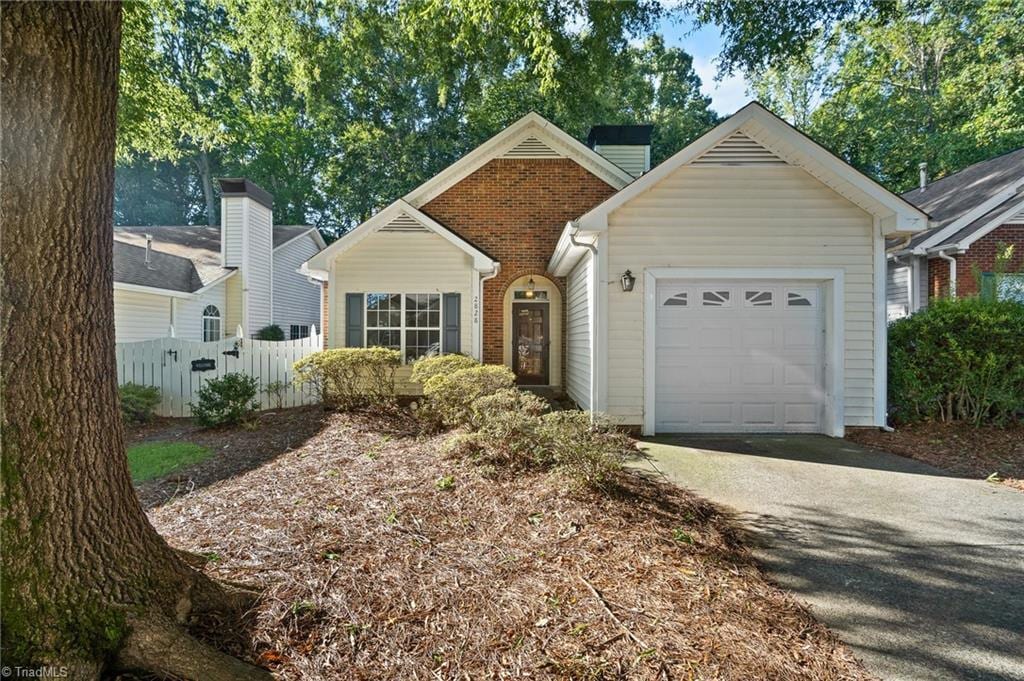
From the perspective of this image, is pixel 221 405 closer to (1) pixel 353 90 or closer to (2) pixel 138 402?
(2) pixel 138 402

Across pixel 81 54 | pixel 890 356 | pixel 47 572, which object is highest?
pixel 81 54

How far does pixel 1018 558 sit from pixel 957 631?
150 cm

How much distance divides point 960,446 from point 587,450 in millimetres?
5542

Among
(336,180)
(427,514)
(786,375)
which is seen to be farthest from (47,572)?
(336,180)

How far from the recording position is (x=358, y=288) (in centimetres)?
1083

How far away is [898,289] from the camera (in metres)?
12.8

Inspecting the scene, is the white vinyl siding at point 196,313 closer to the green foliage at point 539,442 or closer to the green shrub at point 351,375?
the green shrub at point 351,375

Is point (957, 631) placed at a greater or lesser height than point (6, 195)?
lesser

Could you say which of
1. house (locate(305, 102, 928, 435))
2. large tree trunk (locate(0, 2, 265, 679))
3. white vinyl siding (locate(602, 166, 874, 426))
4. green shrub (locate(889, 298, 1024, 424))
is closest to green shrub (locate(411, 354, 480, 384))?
house (locate(305, 102, 928, 435))

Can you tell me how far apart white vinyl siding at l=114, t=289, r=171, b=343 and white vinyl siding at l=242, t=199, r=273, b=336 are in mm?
2837

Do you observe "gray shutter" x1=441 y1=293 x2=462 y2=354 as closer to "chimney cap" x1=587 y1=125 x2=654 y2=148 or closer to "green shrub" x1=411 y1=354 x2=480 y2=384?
"green shrub" x1=411 y1=354 x2=480 y2=384

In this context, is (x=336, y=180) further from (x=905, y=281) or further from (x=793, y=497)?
(x=793, y=497)

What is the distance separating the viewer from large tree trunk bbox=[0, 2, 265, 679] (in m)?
1.96

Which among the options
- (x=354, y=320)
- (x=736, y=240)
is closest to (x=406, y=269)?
(x=354, y=320)
